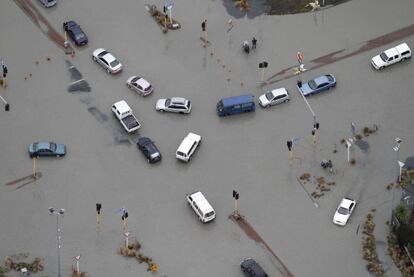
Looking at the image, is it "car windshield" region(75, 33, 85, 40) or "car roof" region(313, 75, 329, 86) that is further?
"car windshield" region(75, 33, 85, 40)

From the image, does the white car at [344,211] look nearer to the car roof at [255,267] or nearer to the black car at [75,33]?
the car roof at [255,267]

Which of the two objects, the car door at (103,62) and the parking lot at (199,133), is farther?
the car door at (103,62)

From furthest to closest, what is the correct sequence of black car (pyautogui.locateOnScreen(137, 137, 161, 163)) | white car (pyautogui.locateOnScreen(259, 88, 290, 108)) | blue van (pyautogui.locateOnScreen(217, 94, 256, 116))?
white car (pyautogui.locateOnScreen(259, 88, 290, 108))
blue van (pyautogui.locateOnScreen(217, 94, 256, 116))
black car (pyautogui.locateOnScreen(137, 137, 161, 163))

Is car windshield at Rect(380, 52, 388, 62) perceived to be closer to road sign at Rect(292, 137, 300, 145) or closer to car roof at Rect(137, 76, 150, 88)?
road sign at Rect(292, 137, 300, 145)

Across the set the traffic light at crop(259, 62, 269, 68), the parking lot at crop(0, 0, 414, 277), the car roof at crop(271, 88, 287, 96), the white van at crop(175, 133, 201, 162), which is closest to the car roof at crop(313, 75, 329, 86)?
the parking lot at crop(0, 0, 414, 277)

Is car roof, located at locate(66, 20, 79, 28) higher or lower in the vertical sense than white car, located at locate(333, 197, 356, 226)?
higher

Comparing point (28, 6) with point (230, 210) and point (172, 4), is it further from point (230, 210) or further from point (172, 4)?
point (230, 210)

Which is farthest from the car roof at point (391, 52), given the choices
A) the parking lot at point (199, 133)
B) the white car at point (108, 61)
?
the white car at point (108, 61)

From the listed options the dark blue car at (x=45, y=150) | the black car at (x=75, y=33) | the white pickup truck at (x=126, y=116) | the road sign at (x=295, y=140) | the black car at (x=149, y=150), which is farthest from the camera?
the black car at (x=75, y=33)
